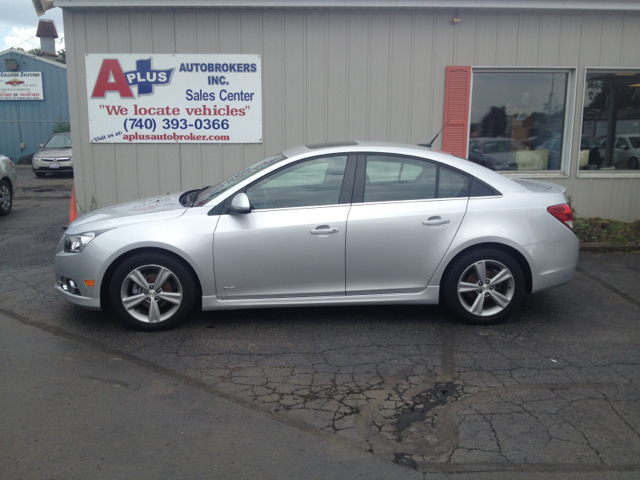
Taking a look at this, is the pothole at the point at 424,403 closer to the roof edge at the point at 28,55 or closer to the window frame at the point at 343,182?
the window frame at the point at 343,182

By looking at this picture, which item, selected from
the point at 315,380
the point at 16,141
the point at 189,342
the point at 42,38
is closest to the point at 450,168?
the point at 315,380

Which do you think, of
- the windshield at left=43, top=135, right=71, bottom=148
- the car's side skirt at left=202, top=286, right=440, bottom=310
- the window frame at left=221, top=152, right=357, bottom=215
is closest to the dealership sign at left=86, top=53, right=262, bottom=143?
the window frame at left=221, top=152, right=357, bottom=215

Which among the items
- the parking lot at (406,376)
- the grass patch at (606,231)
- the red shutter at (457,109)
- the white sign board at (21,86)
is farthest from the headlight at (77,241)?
the white sign board at (21,86)

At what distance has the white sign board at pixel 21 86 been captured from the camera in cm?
2680

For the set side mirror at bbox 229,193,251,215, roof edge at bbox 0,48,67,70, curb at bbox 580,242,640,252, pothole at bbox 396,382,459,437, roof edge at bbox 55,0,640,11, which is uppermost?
roof edge at bbox 0,48,67,70

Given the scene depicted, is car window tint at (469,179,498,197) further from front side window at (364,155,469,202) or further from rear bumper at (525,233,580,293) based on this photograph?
rear bumper at (525,233,580,293)

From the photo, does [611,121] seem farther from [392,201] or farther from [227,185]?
Result: [227,185]

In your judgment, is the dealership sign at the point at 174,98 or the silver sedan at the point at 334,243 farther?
the dealership sign at the point at 174,98

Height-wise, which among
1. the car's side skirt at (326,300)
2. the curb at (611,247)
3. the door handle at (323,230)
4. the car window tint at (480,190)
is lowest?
the curb at (611,247)

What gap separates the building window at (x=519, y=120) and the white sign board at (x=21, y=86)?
23156mm

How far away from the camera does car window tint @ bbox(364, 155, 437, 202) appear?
18.2 ft

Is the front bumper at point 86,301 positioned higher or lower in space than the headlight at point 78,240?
lower

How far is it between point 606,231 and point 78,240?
7241mm

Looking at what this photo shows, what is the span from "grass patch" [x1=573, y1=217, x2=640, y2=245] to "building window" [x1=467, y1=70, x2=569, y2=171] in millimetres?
1004
